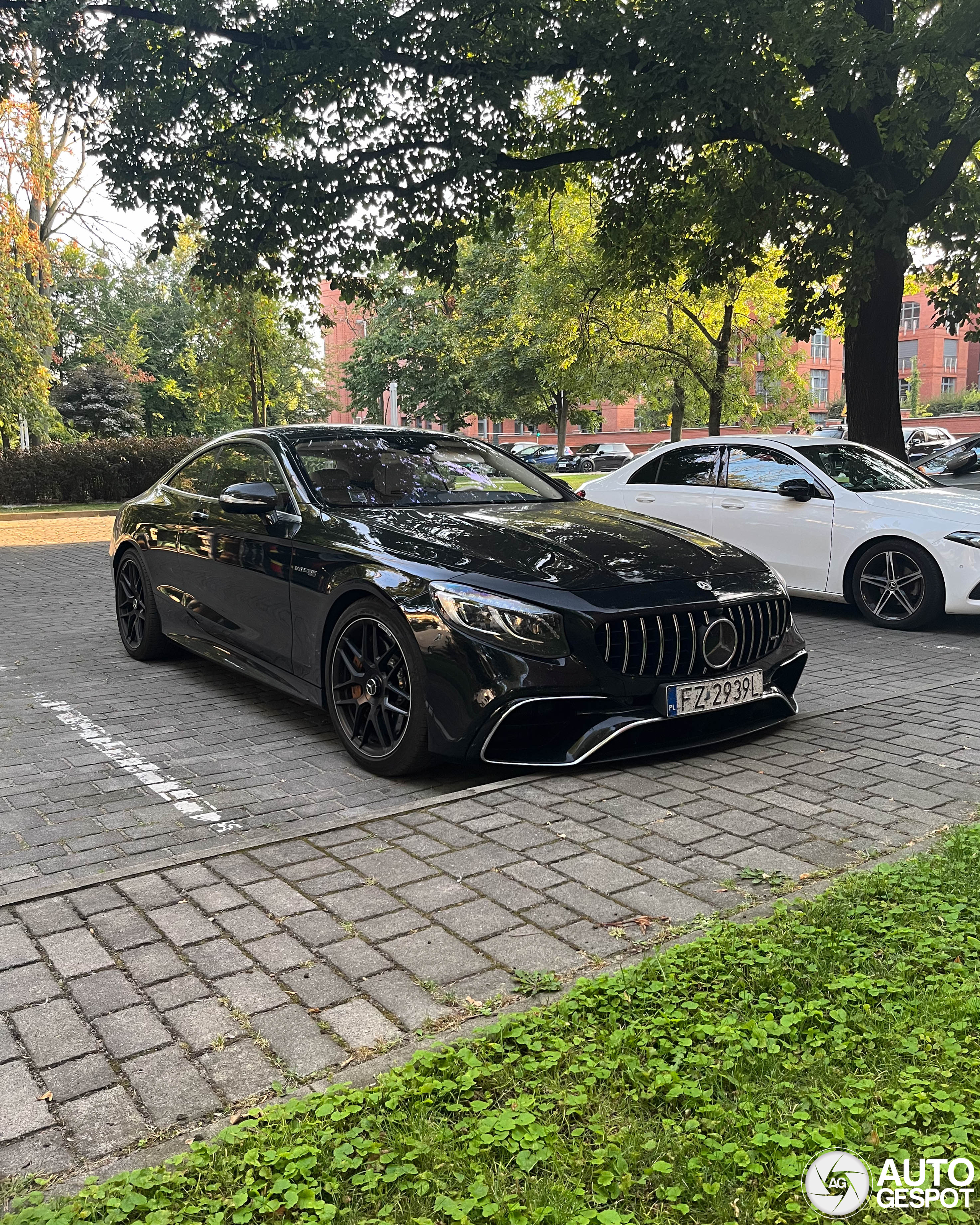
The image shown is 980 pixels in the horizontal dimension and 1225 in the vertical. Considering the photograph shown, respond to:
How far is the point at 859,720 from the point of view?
18.6ft

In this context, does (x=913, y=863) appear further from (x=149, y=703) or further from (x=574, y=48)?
(x=574, y=48)

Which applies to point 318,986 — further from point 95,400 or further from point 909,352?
point 909,352

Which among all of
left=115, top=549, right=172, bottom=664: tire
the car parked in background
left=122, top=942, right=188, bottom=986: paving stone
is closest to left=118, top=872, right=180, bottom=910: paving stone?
left=122, top=942, right=188, bottom=986: paving stone

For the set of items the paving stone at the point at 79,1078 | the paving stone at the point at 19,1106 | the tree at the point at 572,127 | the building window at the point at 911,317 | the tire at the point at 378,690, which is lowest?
the paving stone at the point at 19,1106

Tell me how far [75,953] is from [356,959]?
32.4 inches

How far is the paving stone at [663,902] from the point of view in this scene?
10.9 feet

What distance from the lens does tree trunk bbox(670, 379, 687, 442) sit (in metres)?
30.6

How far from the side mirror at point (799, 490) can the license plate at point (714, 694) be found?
4.58 m

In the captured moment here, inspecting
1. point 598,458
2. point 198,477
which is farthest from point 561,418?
point 198,477

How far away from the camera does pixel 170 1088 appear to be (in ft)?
8.12

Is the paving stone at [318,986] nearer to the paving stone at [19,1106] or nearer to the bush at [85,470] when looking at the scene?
the paving stone at [19,1106]

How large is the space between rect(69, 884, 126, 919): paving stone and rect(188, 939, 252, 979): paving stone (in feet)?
1.44

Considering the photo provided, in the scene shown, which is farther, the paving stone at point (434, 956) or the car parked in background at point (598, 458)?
Answer: the car parked in background at point (598, 458)

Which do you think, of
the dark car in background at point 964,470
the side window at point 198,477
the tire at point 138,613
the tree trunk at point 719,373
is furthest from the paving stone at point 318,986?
the tree trunk at point 719,373
